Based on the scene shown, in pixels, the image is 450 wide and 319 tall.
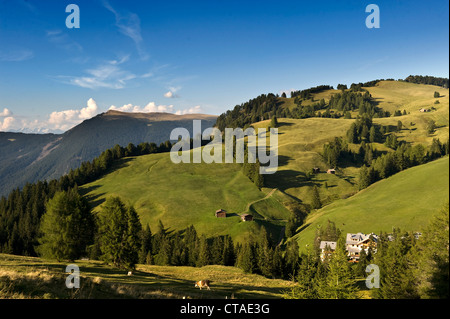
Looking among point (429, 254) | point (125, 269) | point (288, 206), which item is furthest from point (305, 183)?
point (429, 254)

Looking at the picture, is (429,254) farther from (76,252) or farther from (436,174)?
(436,174)

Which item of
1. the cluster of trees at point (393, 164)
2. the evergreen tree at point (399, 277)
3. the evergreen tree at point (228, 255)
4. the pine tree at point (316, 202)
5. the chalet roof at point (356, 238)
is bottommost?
the evergreen tree at point (228, 255)

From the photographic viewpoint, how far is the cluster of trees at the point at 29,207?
11580cm

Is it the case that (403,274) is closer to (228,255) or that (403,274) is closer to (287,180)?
(228,255)

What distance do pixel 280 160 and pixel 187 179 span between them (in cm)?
7205

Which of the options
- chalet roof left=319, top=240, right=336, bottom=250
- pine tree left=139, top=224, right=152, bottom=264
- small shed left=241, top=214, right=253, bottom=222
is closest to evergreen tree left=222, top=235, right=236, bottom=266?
small shed left=241, top=214, right=253, bottom=222

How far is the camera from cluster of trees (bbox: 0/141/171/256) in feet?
380

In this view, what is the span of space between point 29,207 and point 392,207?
598 feet

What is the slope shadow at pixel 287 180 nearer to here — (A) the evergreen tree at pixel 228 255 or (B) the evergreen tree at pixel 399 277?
(A) the evergreen tree at pixel 228 255

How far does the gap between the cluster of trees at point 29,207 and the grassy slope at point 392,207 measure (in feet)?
395

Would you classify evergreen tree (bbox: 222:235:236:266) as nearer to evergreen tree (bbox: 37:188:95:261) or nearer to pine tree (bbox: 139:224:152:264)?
pine tree (bbox: 139:224:152:264)

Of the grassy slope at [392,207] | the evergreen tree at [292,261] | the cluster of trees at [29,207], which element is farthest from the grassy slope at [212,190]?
the evergreen tree at [292,261]

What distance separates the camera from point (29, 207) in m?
144

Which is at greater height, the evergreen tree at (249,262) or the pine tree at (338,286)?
the pine tree at (338,286)
